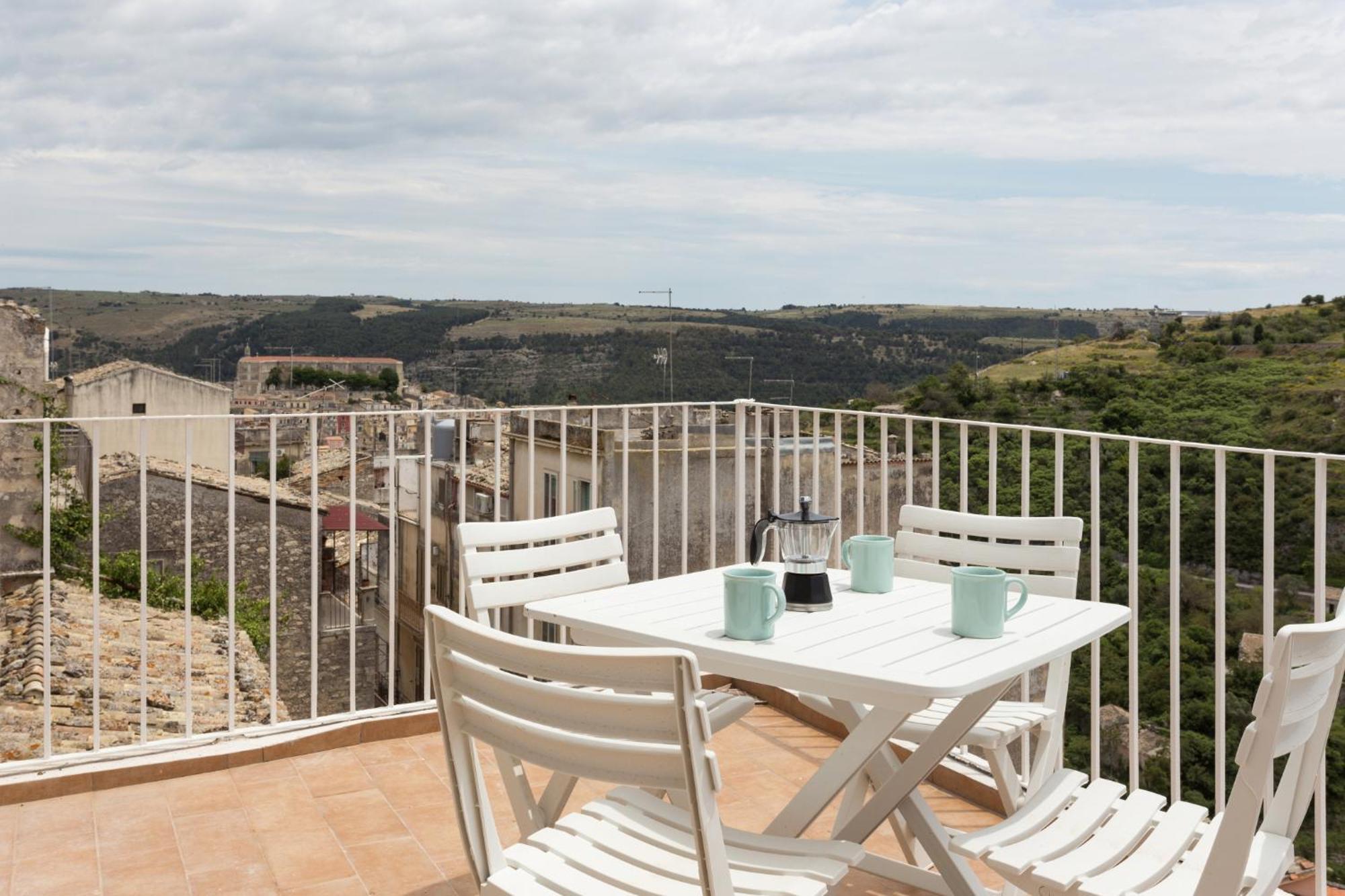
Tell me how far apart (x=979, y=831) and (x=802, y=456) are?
3.28 m

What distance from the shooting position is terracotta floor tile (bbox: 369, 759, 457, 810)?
3.47 m

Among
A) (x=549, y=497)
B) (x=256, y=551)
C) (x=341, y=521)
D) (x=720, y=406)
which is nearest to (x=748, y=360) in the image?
(x=549, y=497)

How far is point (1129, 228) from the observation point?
35688 mm

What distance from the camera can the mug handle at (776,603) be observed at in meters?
2.09

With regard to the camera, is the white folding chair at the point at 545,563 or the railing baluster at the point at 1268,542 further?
the white folding chair at the point at 545,563

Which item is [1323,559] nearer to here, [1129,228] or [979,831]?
[979,831]

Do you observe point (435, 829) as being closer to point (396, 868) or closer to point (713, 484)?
point (396, 868)

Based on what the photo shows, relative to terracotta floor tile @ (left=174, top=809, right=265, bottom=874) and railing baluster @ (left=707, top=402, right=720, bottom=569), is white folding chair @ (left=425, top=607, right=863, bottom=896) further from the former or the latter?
railing baluster @ (left=707, top=402, right=720, bottom=569)

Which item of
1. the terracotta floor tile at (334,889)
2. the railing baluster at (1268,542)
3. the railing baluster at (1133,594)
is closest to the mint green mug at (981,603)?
the railing baluster at (1268,542)

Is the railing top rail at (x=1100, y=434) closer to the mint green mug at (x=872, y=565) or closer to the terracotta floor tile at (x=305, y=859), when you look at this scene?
the mint green mug at (x=872, y=565)

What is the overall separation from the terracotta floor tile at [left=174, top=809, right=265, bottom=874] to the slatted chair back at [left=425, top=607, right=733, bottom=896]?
1.55m

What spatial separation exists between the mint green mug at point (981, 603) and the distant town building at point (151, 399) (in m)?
23.8

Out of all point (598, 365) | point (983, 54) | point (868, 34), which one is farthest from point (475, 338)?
point (868, 34)

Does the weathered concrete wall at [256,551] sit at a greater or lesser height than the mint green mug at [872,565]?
lesser
